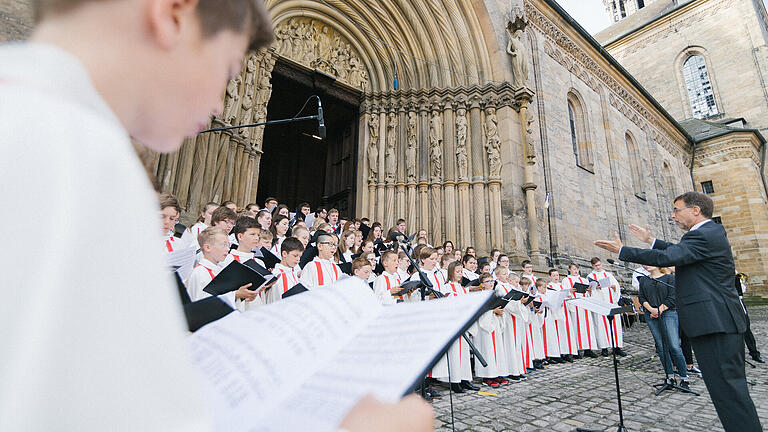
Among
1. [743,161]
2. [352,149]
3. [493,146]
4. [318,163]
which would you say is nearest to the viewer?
[493,146]

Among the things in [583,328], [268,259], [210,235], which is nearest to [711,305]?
[268,259]

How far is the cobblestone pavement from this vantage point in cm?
366

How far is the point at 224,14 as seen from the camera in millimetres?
676

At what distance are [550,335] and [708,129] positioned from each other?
27013mm

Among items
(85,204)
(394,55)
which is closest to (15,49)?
(85,204)

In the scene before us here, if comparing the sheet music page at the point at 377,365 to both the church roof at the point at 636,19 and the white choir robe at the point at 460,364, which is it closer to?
the white choir robe at the point at 460,364

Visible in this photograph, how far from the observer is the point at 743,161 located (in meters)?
24.4

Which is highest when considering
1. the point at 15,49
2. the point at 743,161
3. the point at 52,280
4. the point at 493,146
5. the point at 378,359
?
the point at 743,161

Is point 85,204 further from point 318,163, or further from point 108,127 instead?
point 318,163

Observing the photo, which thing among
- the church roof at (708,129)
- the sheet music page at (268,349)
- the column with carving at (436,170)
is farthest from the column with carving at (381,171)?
the church roof at (708,129)

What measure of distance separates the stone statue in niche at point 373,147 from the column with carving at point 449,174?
75.3 inches

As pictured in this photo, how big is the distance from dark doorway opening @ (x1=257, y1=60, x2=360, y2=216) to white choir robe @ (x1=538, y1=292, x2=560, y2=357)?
576 cm

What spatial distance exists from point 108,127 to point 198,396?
0.31 metres

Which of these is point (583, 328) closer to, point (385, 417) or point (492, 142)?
point (492, 142)
